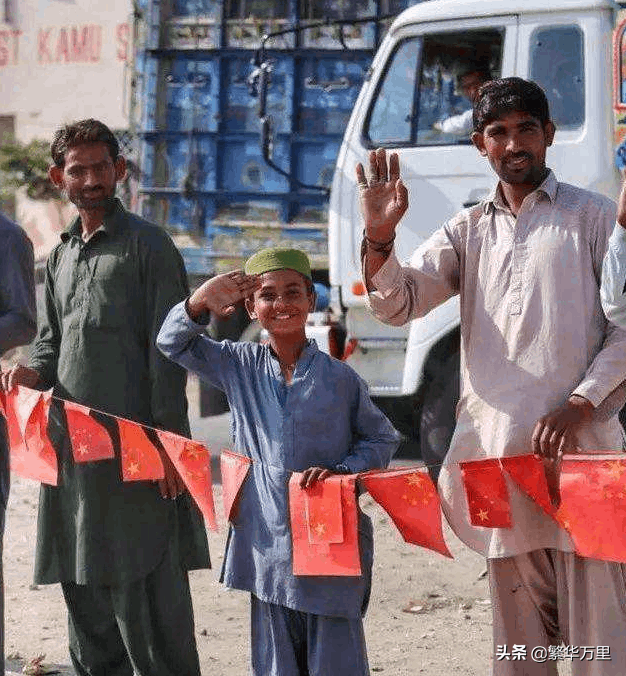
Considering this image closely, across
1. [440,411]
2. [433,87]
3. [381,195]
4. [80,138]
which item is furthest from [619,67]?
[381,195]

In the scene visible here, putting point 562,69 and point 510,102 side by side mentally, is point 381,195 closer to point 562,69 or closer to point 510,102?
point 510,102

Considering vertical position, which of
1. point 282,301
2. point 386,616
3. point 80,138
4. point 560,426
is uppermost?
point 80,138

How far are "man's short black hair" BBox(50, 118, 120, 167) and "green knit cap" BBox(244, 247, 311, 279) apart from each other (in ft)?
2.83

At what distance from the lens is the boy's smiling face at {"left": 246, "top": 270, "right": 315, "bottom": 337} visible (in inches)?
144

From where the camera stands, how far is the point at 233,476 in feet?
12.3

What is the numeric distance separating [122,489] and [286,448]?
0.80 metres

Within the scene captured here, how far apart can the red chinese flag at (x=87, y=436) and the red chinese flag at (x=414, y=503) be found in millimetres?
951

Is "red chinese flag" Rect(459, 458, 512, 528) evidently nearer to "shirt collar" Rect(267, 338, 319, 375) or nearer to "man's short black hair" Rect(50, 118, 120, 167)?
"shirt collar" Rect(267, 338, 319, 375)

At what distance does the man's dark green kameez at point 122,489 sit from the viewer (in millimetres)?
4184

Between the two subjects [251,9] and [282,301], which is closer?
[282,301]

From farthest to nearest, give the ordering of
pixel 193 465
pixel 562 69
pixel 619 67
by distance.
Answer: pixel 562 69 → pixel 619 67 → pixel 193 465

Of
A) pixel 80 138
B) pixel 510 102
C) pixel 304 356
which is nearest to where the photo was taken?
pixel 510 102

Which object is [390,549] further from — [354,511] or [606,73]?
[354,511]

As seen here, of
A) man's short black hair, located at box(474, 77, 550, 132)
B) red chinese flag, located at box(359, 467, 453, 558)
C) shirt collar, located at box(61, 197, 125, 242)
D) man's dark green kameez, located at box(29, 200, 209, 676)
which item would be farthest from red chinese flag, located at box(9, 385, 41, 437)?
man's short black hair, located at box(474, 77, 550, 132)
